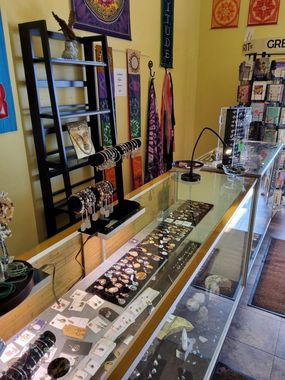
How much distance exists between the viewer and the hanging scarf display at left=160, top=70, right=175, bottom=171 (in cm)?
370

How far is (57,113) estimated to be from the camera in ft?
6.39

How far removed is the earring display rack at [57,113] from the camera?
182cm

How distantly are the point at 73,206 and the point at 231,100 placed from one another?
3.67m

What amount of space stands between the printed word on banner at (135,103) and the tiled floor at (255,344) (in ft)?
5.69

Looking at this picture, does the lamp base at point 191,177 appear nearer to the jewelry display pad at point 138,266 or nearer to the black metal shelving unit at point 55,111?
the jewelry display pad at point 138,266

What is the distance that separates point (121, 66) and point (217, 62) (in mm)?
1866

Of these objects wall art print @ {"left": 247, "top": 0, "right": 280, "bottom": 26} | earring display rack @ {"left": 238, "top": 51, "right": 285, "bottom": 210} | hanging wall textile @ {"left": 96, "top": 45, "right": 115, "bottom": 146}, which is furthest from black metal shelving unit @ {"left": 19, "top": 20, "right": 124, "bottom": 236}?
wall art print @ {"left": 247, "top": 0, "right": 280, "bottom": 26}

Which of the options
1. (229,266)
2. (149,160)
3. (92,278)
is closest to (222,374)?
(229,266)

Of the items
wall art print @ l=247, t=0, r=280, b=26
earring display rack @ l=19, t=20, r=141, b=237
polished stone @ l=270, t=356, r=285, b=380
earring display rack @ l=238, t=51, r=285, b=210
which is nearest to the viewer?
polished stone @ l=270, t=356, r=285, b=380

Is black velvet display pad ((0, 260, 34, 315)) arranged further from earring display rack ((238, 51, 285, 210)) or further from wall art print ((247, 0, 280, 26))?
wall art print ((247, 0, 280, 26))

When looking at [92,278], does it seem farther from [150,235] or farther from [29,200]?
[29,200]

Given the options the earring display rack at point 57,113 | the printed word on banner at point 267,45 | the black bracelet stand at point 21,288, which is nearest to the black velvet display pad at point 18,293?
the black bracelet stand at point 21,288

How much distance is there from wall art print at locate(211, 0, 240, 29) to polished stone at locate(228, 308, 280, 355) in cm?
361

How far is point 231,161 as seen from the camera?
2324 mm
